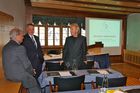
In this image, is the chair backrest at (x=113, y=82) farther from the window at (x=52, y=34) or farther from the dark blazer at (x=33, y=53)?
the window at (x=52, y=34)

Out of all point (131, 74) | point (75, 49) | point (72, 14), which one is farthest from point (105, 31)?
point (75, 49)

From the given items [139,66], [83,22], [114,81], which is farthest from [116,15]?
[114,81]

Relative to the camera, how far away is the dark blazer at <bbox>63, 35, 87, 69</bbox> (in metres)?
4.45

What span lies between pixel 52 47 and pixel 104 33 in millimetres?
2908

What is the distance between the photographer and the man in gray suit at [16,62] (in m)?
3.38

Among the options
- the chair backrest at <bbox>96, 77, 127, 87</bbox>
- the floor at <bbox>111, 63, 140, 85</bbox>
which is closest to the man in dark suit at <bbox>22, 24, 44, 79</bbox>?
the chair backrest at <bbox>96, 77, 127, 87</bbox>

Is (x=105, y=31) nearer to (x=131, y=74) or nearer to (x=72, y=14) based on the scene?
(x=72, y=14)

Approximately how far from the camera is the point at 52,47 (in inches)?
446

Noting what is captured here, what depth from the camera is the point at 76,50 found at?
446cm

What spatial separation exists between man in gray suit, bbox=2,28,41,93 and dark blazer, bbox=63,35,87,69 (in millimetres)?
1029

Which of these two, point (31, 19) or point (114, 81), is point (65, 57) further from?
point (31, 19)

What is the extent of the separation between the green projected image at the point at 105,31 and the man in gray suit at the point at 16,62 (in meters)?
8.17

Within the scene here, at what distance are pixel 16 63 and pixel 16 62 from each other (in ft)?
0.05

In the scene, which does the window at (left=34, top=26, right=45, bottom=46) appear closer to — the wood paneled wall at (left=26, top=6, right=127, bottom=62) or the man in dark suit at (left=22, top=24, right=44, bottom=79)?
the wood paneled wall at (left=26, top=6, right=127, bottom=62)
